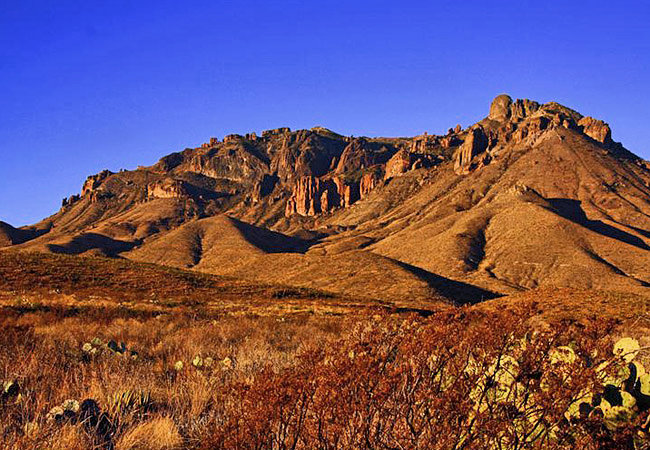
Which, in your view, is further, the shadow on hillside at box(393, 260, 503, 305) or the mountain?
the mountain

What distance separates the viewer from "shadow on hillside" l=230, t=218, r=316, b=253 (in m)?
162

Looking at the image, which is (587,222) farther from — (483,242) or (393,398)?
(393,398)

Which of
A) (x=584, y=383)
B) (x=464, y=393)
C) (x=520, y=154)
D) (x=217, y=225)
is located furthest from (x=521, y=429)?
(x=520, y=154)

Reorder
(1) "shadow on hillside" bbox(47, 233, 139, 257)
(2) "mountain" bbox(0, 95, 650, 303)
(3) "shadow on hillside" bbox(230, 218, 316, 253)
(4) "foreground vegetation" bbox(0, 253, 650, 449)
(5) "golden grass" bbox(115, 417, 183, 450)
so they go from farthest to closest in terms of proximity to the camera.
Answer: (3) "shadow on hillside" bbox(230, 218, 316, 253) → (1) "shadow on hillside" bbox(47, 233, 139, 257) → (2) "mountain" bbox(0, 95, 650, 303) → (5) "golden grass" bbox(115, 417, 183, 450) → (4) "foreground vegetation" bbox(0, 253, 650, 449)

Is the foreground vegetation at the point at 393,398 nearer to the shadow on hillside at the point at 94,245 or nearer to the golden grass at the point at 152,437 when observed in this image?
the golden grass at the point at 152,437

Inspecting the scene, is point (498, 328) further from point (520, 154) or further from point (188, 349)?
point (520, 154)

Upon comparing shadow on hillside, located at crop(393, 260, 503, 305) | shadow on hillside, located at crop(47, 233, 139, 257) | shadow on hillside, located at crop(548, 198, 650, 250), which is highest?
shadow on hillside, located at crop(548, 198, 650, 250)

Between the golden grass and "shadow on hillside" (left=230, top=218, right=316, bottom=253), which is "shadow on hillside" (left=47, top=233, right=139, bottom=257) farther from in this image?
the golden grass

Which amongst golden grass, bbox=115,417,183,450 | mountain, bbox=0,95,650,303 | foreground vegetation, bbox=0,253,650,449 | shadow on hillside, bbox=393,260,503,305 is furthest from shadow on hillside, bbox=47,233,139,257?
golden grass, bbox=115,417,183,450

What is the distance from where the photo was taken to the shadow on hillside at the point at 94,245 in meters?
145

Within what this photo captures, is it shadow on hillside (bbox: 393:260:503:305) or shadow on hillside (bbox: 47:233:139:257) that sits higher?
shadow on hillside (bbox: 47:233:139:257)

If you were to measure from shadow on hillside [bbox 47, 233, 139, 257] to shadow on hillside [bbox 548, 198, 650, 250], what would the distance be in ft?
504

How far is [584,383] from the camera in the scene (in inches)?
126

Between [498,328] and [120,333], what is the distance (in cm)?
1107
